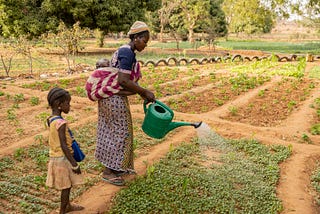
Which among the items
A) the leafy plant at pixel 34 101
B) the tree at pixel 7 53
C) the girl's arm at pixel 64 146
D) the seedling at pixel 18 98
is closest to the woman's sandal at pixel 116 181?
the girl's arm at pixel 64 146

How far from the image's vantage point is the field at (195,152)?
355 centimetres

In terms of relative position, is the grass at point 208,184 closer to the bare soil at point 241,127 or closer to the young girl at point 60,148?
the bare soil at point 241,127

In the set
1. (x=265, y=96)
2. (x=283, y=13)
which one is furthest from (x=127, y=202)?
(x=283, y=13)

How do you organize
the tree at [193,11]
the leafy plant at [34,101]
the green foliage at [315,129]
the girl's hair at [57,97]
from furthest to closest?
1. the tree at [193,11]
2. the leafy plant at [34,101]
3. the green foliage at [315,129]
4. the girl's hair at [57,97]

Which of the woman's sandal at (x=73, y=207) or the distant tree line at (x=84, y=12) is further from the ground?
the distant tree line at (x=84, y=12)

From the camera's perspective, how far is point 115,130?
12.1 feet

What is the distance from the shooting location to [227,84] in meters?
9.89

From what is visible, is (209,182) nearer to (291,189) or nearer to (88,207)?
(291,189)

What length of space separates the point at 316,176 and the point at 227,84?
19.3ft

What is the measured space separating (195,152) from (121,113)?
1739mm

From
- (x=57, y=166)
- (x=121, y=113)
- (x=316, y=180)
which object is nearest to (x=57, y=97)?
(x=57, y=166)

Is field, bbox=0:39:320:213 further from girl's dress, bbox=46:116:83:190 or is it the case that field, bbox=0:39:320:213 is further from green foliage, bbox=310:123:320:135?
girl's dress, bbox=46:116:83:190

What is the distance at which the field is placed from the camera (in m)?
3.55

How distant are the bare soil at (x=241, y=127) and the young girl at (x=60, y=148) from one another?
53 centimetres
